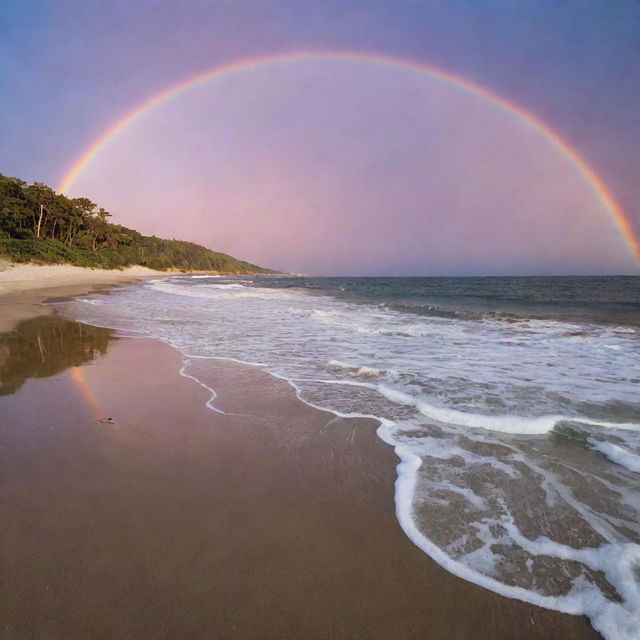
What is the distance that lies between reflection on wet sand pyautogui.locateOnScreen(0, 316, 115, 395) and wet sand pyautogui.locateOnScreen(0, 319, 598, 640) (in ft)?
6.25

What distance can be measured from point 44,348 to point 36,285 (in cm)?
2383

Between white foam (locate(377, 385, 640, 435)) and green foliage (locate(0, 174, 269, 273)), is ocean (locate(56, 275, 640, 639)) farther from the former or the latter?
green foliage (locate(0, 174, 269, 273))

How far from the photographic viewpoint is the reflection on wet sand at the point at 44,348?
5457mm

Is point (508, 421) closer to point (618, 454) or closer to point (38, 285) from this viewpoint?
point (618, 454)

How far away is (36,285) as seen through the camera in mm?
25703

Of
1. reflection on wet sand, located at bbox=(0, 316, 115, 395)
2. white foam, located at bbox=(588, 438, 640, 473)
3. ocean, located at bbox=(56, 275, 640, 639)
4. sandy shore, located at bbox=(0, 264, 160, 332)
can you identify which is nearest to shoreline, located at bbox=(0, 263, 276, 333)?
sandy shore, located at bbox=(0, 264, 160, 332)

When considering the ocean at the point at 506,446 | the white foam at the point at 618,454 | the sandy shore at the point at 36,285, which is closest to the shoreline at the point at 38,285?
the sandy shore at the point at 36,285

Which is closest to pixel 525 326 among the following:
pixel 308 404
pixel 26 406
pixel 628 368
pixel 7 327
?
pixel 628 368

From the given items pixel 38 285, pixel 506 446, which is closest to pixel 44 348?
pixel 506 446

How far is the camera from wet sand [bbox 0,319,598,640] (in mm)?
1643

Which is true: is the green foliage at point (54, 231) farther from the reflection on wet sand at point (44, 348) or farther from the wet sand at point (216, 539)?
the wet sand at point (216, 539)

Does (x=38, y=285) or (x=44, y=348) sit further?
(x=38, y=285)

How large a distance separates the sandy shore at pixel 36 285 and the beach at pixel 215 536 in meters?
8.24

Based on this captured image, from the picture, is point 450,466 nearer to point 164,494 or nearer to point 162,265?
point 164,494
